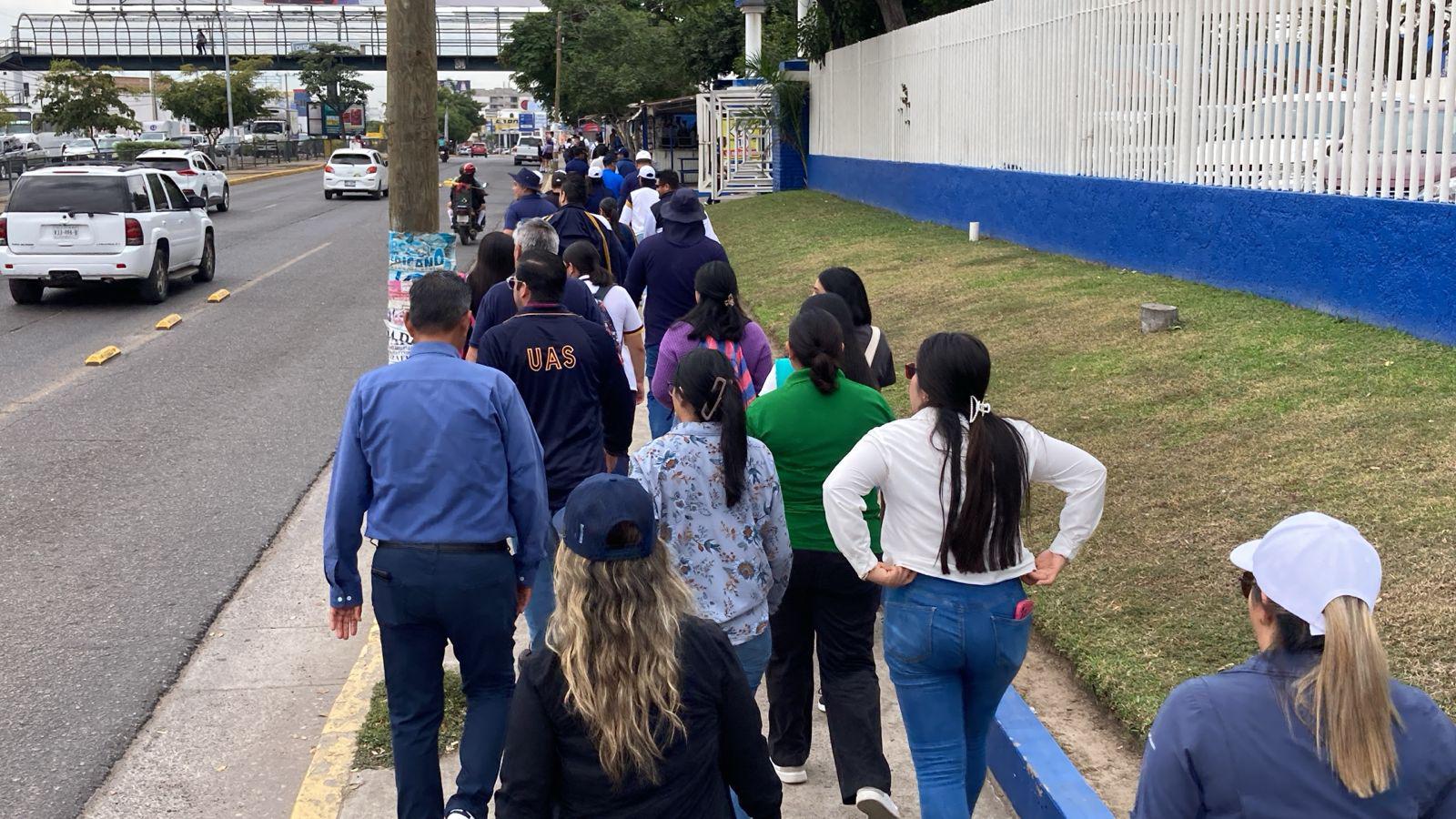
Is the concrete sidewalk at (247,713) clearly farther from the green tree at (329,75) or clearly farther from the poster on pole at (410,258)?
the green tree at (329,75)

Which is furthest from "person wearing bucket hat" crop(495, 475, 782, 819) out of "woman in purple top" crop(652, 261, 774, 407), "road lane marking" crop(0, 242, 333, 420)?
"road lane marking" crop(0, 242, 333, 420)

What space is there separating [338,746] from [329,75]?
10402 cm

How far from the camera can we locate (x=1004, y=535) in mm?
3861

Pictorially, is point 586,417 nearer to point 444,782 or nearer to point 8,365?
point 444,782

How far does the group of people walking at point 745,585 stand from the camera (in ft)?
7.93

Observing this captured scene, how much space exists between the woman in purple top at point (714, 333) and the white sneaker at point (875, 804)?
1.90 m

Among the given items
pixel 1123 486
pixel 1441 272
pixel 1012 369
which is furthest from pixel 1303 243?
pixel 1123 486

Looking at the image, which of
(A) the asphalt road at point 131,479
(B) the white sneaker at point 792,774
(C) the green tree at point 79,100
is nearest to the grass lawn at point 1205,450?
(B) the white sneaker at point 792,774

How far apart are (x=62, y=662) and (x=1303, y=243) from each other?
8.70 m

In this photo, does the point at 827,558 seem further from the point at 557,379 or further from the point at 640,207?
the point at 640,207

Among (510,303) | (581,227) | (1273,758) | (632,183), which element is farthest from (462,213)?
(1273,758)

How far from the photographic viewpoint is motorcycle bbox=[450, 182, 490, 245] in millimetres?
24969

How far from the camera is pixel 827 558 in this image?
4500mm

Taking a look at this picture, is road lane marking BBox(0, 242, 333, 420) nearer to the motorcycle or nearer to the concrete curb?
the motorcycle
